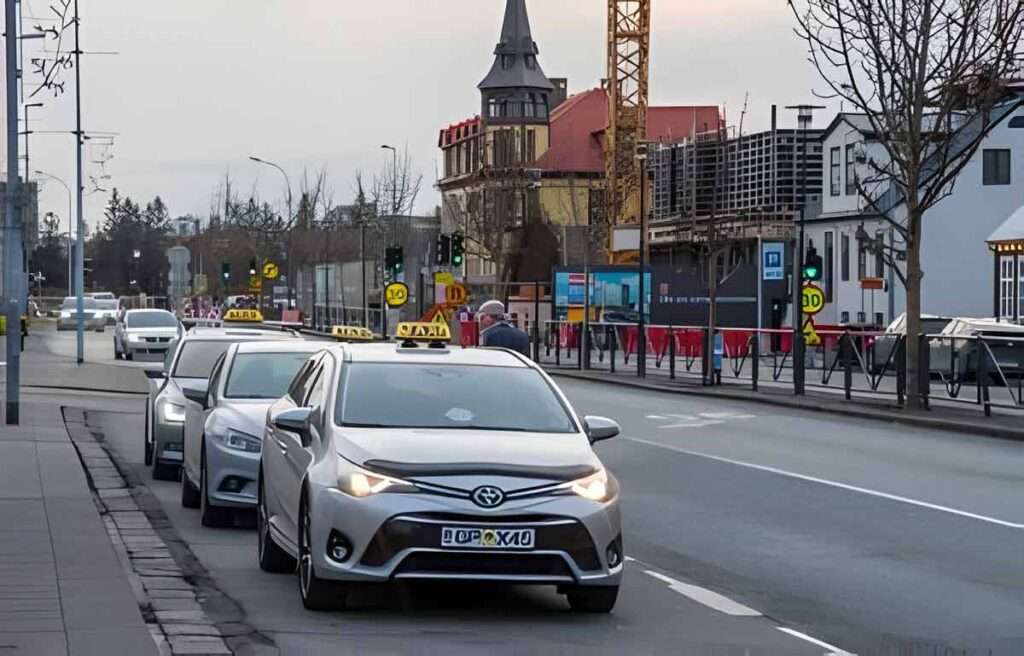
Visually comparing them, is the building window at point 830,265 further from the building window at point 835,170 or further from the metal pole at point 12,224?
the metal pole at point 12,224

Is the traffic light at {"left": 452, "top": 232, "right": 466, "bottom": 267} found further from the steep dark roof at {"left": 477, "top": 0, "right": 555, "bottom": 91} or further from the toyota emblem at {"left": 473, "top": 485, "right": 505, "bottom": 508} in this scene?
the steep dark roof at {"left": 477, "top": 0, "right": 555, "bottom": 91}

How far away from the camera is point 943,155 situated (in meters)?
31.2

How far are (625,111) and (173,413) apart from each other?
77.8 meters

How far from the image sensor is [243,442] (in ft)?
47.6

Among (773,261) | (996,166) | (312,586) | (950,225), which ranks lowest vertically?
(312,586)

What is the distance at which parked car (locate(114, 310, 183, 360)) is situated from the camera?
54.7 meters

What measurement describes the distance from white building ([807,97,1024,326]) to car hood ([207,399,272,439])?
4970 centimetres

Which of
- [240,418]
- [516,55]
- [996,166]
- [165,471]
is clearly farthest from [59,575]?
[516,55]

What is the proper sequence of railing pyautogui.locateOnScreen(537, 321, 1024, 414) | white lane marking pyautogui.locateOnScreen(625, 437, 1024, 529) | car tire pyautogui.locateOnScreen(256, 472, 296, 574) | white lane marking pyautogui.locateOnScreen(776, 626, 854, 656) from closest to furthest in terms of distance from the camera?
white lane marking pyautogui.locateOnScreen(776, 626, 854, 656)
car tire pyautogui.locateOnScreen(256, 472, 296, 574)
white lane marking pyautogui.locateOnScreen(625, 437, 1024, 529)
railing pyautogui.locateOnScreen(537, 321, 1024, 414)

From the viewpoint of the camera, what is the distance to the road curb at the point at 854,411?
26220 mm

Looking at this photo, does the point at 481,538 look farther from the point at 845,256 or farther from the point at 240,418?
the point at 845,256

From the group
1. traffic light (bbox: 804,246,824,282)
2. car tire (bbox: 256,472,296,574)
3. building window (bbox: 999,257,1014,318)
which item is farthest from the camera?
building window (bbox: 999,257,1014,318)

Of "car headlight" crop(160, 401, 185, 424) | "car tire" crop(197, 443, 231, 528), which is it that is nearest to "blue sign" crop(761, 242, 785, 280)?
"car headlight" crop(160, 401, 185, 424)

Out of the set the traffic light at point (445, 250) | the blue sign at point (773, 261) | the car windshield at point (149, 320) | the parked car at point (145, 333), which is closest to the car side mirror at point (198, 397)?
the blue sign at point (773, 261)
